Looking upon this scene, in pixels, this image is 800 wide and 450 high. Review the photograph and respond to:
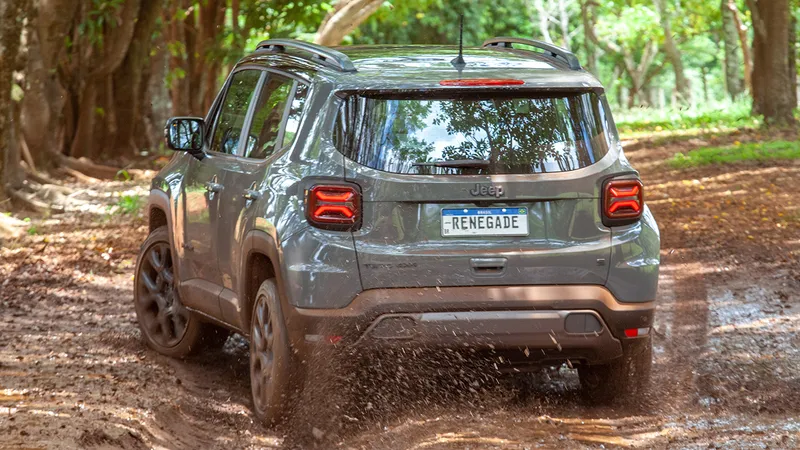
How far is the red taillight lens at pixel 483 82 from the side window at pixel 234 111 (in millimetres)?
1484

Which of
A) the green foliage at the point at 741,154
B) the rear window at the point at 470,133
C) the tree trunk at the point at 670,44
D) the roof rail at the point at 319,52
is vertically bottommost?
the tree trunk at the point at 670,44

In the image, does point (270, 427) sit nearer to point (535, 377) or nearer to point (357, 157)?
point (357, 157)

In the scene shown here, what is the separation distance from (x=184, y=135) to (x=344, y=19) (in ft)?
49.2

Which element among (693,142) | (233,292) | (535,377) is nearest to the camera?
(233,292)

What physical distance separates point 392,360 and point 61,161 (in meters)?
15.0

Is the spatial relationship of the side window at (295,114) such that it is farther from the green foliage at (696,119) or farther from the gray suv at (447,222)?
the green foliage at (696,119)

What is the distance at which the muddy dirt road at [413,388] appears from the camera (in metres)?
5.64

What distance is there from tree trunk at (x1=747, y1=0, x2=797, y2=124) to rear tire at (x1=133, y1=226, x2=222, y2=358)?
655 inches

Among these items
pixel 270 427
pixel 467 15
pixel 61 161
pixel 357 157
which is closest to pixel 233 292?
pixel 270 427

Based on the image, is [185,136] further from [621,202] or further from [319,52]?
[621,202]

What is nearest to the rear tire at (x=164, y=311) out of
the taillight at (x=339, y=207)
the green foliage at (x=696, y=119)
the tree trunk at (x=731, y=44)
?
the taillight at (x=339, y=207)

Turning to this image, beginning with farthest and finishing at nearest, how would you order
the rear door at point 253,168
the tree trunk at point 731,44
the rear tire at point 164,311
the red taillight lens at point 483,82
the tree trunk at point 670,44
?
the tree trunk at point 670,44
the tree trunk at point 731,44
the rear tire at point 164,311
the rear door at point 253,168
the red taillight lens at point 483,82

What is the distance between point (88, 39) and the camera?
2017cm

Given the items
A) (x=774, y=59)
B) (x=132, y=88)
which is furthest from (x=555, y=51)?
(x=132, y=88)
